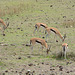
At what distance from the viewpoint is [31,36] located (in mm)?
14602

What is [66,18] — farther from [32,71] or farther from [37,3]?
[32,71]

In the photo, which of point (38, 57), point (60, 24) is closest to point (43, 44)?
point (38, 57)

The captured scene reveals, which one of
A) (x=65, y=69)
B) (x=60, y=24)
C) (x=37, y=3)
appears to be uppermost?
(x=37, y=3)

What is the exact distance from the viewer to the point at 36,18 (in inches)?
755

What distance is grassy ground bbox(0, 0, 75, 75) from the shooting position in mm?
9117

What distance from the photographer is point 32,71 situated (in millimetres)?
8703

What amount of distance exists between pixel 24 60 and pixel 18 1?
14.6 meters

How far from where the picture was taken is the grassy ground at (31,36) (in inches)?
359

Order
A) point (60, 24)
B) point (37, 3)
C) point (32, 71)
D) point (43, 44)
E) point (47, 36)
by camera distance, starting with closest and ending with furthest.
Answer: point (32, 71) < point (43, 44) < point (47, 36) < point (60, 24) < point (37, 3)

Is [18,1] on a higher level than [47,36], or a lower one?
higher

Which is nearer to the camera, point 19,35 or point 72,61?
point 72,61

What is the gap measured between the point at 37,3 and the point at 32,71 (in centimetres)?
1571

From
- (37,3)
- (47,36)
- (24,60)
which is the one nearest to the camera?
(24,60)

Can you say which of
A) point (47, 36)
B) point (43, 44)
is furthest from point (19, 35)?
point (43, 44)
